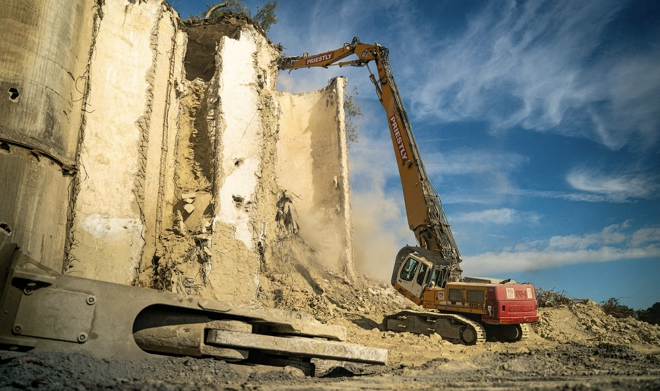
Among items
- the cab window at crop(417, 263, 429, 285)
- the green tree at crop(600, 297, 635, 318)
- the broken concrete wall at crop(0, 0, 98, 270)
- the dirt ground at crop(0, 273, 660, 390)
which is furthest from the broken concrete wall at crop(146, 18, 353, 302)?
the green tree at crop(600, 297, 635, 318)

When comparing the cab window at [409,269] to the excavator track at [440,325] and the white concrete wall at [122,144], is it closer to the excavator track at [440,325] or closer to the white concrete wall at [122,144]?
the excavator track at [440,325]

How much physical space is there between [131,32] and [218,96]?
2553 millimetres

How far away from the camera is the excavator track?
11630 millimetres

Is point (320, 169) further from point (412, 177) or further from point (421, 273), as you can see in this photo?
point (421, 273)

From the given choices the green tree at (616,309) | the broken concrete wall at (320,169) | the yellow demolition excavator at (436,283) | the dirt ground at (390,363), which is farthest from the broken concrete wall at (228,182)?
the green tree at (616,309)

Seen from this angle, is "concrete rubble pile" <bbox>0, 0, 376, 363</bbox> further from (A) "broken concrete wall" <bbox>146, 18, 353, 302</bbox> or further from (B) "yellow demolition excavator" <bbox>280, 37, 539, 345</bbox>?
(B) "yellow demolition excavator" <bbox>280, 37, 539, 345</bbox>

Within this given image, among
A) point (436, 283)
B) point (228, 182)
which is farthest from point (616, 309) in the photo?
point (228, 182)

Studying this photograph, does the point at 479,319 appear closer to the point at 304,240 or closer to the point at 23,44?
the point at 304,240

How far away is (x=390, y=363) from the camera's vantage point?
859cm

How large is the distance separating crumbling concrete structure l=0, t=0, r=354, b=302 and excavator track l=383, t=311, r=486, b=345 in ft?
13.4

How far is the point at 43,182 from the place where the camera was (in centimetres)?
707

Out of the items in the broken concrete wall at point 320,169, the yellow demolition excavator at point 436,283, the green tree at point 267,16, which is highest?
the green tree at point 267,16

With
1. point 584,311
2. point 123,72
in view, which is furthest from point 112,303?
point 584,311

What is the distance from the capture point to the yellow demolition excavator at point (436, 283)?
38.8ft
